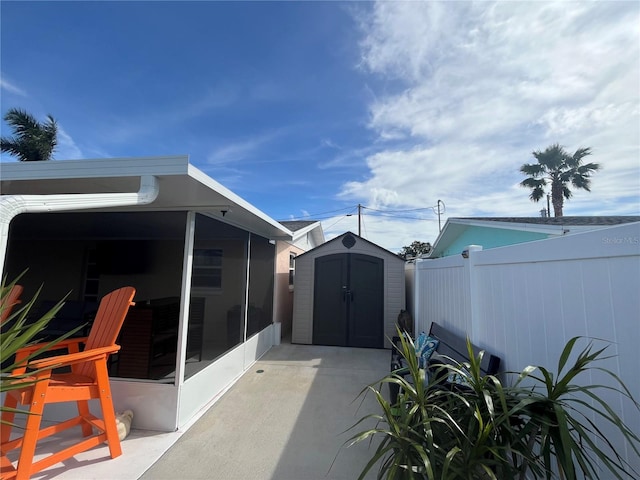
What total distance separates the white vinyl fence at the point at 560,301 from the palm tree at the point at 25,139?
15.4m

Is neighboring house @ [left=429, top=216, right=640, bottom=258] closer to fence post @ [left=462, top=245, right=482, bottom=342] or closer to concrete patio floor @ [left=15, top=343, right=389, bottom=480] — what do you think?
fence post @ [left=462, top=245, right=482, bottom=342]

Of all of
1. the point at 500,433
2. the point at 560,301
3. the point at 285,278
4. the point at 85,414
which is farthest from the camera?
the point at 285,278

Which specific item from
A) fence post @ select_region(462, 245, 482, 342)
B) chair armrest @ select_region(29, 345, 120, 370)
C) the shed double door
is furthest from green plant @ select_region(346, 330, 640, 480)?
the shed double door

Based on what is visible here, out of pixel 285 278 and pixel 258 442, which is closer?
pixel 258 442

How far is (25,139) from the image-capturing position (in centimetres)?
1099

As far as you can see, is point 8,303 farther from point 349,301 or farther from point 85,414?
point 349,301

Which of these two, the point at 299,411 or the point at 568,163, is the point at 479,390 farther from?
the point at 568,163

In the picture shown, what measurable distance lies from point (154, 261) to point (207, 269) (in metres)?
2.79

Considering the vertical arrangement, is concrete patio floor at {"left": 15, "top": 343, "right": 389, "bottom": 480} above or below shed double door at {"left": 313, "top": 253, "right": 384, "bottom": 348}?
below

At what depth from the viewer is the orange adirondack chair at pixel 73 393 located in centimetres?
194

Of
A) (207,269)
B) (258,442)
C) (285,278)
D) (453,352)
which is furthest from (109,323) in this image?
(285,278)

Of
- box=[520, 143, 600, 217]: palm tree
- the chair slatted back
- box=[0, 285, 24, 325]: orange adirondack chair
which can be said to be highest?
box=[520, 143, 600, 217]: palm tree

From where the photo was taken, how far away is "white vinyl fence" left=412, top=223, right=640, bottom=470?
1.12m

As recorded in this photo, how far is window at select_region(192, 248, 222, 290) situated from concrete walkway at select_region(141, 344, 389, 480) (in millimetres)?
1440
